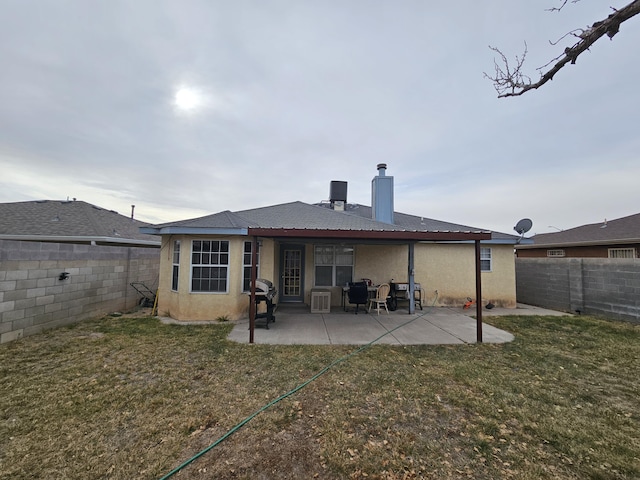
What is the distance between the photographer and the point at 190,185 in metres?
13.6

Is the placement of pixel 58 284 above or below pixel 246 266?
below

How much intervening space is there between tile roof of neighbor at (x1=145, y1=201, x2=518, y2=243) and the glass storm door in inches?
46.4

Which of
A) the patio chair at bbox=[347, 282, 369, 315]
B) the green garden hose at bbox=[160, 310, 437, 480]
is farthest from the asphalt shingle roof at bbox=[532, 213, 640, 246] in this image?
the green garden hose at bbox=[160, 310, 437, 480]

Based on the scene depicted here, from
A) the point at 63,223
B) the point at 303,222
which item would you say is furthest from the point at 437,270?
the point at 63,223

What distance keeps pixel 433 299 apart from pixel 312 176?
888cm

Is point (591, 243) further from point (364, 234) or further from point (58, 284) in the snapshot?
point (58, 284)

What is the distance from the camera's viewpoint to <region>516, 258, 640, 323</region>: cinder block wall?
299 inches

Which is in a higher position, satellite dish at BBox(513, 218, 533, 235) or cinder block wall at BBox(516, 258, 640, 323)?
satellite dish at BBox(513, 218, 533, 235)

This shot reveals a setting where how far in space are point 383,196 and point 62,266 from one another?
10.1 metres

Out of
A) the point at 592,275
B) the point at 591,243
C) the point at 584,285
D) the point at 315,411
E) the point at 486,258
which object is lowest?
the point at 315,411

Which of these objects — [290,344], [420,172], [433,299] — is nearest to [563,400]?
[290,344]

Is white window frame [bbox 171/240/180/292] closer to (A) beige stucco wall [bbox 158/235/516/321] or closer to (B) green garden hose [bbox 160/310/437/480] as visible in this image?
(A) beige stucco wall [bbox 158/235/516/321]

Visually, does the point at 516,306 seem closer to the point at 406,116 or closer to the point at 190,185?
the point at 406,116

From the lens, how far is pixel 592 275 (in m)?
8.50
